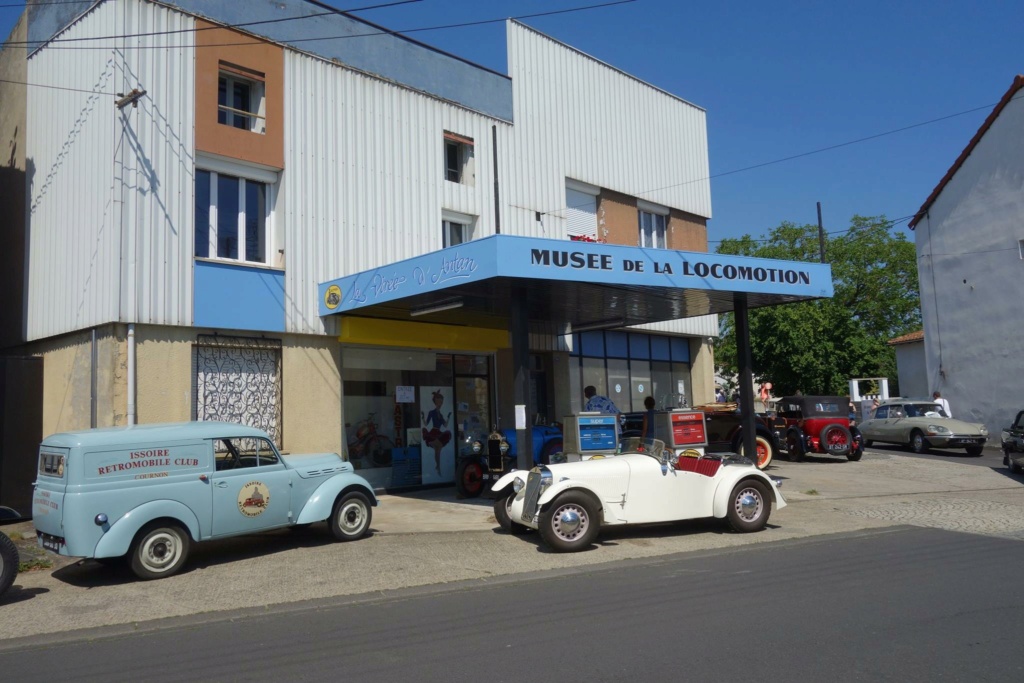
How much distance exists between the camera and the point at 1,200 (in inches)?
659

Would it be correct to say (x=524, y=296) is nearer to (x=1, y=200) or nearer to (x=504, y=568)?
(x=504, y=568)

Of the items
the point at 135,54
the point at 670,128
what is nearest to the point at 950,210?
the point at 670,128

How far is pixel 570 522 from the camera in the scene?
391 inches

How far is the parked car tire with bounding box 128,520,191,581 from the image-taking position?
884cm

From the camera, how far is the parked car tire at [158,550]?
884cm

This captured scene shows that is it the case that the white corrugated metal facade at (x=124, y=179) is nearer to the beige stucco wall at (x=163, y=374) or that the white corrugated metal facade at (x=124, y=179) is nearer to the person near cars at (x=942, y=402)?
the beige stucco wall at (x=163, y=374)

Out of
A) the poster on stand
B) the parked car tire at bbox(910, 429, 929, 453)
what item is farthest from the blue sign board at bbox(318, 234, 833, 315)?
the parked car tire at bbox(910, 429, 929, 453)

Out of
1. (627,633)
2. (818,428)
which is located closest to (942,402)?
(818,428)

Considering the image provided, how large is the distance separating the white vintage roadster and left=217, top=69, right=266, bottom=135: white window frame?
7853 mm

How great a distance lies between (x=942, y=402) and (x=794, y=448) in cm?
849

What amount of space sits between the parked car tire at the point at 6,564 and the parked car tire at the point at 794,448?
18085 millimetres

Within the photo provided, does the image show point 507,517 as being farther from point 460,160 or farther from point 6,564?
point 460,160

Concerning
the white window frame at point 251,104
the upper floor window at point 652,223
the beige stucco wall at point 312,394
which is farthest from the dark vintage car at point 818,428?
the white window frame at point 251,104

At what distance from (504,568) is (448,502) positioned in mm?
5346
